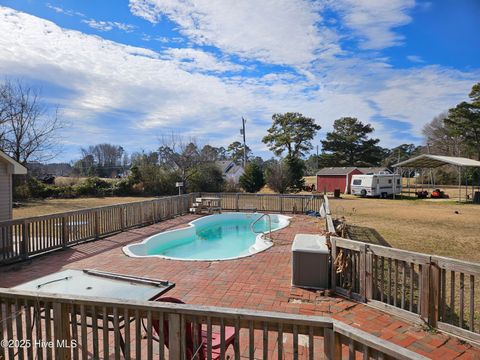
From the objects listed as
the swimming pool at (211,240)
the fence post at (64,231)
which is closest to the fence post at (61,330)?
the swimming pool at (211,240)

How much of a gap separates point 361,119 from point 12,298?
41.7 metres

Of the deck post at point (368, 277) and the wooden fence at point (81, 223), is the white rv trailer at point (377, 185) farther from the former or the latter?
the deck post at point (368, 277)

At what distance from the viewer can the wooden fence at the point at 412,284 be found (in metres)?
3.39

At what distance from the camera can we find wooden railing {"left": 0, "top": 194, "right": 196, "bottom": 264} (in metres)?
6.56

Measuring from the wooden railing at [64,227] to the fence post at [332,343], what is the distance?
7.16 m

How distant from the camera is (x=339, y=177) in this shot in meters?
30.7

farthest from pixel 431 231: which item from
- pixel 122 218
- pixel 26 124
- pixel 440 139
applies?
pixel 440 139

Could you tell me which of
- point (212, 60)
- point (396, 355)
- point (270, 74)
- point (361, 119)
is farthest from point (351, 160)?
point (396, 355)

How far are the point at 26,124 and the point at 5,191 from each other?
62.1 ft

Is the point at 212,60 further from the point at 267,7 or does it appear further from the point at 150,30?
the point at 267,7

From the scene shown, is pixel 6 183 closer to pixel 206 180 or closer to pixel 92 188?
pixel 206 180

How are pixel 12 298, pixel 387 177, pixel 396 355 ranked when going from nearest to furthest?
1. pixel 396 355
2. pixel 12 298
3. pixel 387 177

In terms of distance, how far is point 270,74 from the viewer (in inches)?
556

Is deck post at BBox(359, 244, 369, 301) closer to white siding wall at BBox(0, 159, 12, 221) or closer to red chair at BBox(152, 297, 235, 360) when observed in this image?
red chair at BBox(152, 297, 235, 360)
